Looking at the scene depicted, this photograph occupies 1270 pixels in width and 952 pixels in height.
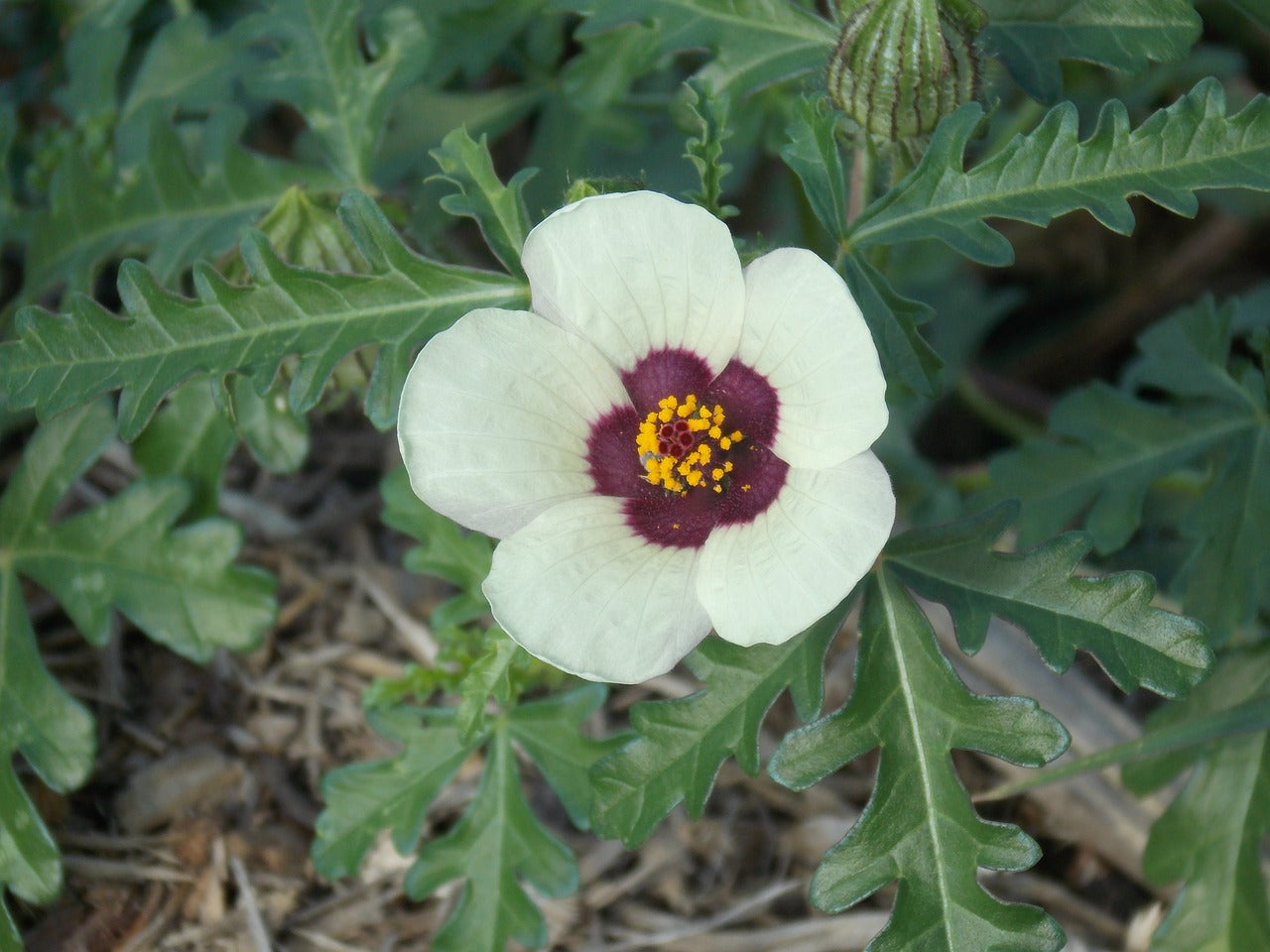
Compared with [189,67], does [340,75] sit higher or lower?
higher

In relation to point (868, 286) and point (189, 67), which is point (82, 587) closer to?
point (189, 67)

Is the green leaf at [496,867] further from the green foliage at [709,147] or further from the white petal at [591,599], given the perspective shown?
the green foliage at [709,147]

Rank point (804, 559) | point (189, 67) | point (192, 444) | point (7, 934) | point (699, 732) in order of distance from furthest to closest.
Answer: point (189, 67) → point (192, 444) → point (7, 934) → point (699, 732) → point (804, 559)

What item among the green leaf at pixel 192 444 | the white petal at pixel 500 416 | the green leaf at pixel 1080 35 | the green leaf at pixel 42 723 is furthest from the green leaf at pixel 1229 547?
the green leaf at pixel 42 723

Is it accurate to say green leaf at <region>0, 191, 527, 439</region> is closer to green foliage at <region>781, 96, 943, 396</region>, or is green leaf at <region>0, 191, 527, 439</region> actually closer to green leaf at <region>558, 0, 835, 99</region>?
green foliage at <region>781, 96, 943, 396</region>

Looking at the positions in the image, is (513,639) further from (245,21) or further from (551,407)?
(245,21)

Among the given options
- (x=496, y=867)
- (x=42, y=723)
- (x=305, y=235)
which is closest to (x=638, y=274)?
(x=305, y=235)

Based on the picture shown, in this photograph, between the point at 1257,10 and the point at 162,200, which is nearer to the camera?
the point at 1257,10
